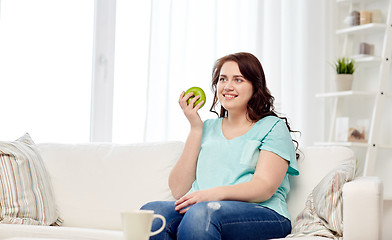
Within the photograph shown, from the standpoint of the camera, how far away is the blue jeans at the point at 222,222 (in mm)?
1551

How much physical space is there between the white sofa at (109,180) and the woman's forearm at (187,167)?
188 mm

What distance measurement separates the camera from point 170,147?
93.1 inches

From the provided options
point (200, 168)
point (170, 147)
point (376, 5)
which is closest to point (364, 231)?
point (200, 168)

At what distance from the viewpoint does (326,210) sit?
177 cm

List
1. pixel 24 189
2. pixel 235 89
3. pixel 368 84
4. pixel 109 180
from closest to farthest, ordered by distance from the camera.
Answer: pixel 235 89, pixel 24 189, pixel 109 180, pixel 368 84

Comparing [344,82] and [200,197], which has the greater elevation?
[344,82]

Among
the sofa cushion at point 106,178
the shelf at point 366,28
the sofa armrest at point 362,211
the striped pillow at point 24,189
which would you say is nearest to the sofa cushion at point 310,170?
the sofa armrest at point 362,211

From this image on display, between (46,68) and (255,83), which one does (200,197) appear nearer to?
(255,83)

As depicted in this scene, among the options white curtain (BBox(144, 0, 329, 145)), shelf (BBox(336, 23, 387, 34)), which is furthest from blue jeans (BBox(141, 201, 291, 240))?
shelf (BBox(336, 23, 387, 34))

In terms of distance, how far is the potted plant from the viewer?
3.61 metres

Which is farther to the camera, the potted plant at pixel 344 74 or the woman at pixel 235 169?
the potted plant at pixel 344 74

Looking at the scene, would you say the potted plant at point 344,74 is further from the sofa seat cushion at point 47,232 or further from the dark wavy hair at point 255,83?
the sofa seat cushion at point 47,232

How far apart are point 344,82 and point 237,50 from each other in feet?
2.60

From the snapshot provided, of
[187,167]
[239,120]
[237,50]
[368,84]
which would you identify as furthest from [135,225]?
[368,84]
